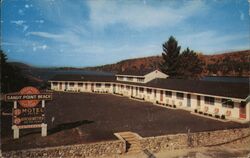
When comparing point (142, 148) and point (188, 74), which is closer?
point (142, 148)

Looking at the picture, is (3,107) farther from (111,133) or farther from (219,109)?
(219,109)

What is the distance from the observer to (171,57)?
67562 mm

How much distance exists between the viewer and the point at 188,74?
67.1 m

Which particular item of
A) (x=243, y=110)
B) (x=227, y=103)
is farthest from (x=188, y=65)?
(x=243, y=110)

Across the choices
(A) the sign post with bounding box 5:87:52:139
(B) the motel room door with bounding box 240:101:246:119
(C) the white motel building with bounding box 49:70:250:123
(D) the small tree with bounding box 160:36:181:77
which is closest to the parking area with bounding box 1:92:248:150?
(A) the sign post with bounding box 5:87:52:139

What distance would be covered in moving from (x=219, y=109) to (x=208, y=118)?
2.07 metres

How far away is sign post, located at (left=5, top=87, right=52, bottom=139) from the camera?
680 inches

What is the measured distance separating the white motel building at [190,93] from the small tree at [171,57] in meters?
18.8

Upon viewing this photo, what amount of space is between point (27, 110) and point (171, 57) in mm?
55360

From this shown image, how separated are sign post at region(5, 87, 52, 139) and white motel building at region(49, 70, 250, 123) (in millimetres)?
19643

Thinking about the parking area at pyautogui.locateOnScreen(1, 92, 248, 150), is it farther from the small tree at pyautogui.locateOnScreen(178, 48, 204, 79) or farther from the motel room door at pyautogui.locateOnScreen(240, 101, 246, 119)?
the small tree at pyautogui.locateOnScreen(178, 48, 204, 79)

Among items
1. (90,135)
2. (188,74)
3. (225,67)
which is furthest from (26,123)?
(225,67)

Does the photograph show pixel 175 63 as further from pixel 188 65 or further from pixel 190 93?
pixel 190 93

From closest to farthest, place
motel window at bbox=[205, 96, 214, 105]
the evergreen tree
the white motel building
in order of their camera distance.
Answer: the white motel building < motel window at bbox=[205, 96, 214, 105] < the evergreen tree
